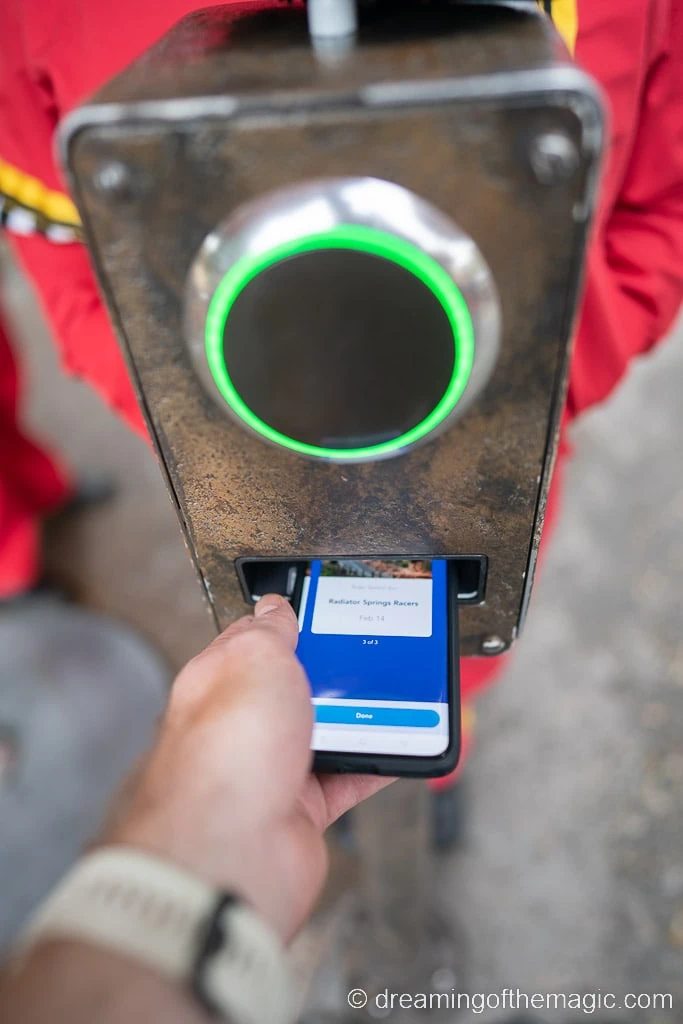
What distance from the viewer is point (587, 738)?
117 cm

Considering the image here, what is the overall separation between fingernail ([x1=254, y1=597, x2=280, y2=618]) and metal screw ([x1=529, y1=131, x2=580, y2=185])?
0.26 meters

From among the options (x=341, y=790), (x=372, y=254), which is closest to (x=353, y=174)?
(x=372, y=254)

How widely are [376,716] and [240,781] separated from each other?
0.09 m

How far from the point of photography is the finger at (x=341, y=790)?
439mm

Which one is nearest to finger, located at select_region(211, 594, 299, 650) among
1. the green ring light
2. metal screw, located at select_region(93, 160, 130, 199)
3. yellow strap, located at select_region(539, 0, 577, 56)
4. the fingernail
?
the fingernail

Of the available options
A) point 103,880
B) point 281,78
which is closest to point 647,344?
point 281,78

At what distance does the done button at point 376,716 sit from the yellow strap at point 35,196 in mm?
470

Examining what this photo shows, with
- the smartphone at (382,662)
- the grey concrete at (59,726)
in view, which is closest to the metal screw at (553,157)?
the smartphone at (382,662)

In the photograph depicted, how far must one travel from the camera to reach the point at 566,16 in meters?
0.46

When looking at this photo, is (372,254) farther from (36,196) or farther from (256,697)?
(36,196)

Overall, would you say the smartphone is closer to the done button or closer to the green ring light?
the done button

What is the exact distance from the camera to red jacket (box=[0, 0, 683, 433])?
0.49 meters

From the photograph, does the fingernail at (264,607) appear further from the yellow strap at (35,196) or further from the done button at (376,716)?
the yellow strap at (35,196)

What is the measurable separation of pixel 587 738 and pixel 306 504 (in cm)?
95
